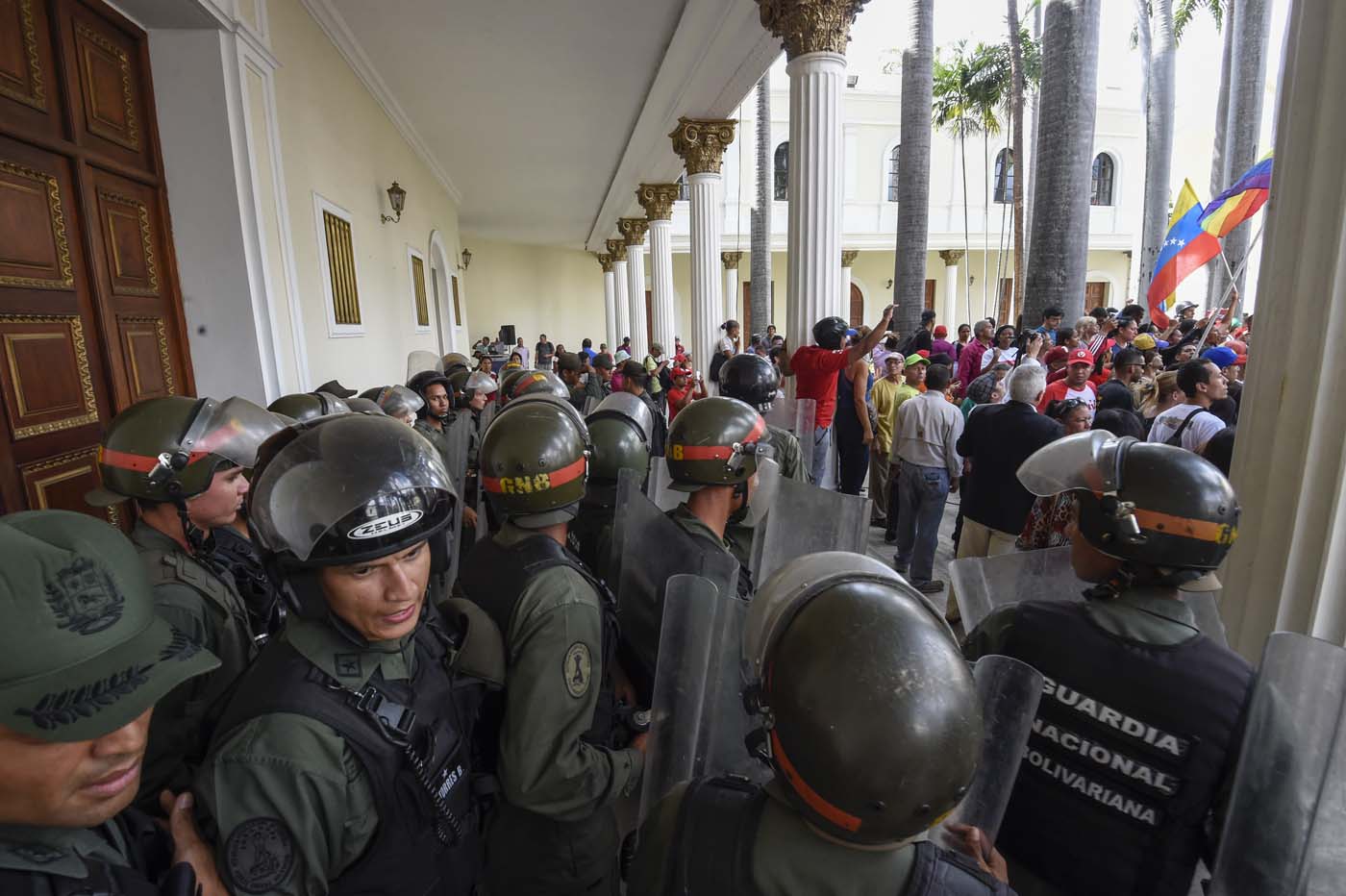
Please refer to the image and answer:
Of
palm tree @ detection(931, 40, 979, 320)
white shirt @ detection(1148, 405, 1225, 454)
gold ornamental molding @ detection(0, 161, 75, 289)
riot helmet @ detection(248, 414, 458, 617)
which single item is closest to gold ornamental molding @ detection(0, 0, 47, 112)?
gold ornamental molding @ detection(0, 161, 75, 289)

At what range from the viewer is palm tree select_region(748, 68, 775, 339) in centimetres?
1725

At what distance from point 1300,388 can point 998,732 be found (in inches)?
49.2

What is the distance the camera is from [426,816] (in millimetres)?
1184

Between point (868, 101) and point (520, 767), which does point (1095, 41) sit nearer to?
point (520, 767)

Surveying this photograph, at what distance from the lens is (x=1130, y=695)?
51.1 inches

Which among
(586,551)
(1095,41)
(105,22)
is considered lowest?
(586,551)

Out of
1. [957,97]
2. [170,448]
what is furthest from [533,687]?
[957,97]

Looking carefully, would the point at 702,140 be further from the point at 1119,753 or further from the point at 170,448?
the point at 1119,753

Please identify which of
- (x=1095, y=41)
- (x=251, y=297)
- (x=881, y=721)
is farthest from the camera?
(x=1095, y=41)

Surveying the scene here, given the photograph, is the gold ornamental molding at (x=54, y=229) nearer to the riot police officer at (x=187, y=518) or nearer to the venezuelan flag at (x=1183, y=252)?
the riot police officer at (x=187, y=518)

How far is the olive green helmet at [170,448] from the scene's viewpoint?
184 centimetres

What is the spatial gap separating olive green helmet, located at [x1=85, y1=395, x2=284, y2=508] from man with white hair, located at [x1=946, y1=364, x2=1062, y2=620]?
3.62 meters

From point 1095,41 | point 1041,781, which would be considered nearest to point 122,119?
point 1041,781

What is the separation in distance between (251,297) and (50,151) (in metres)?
1.13
